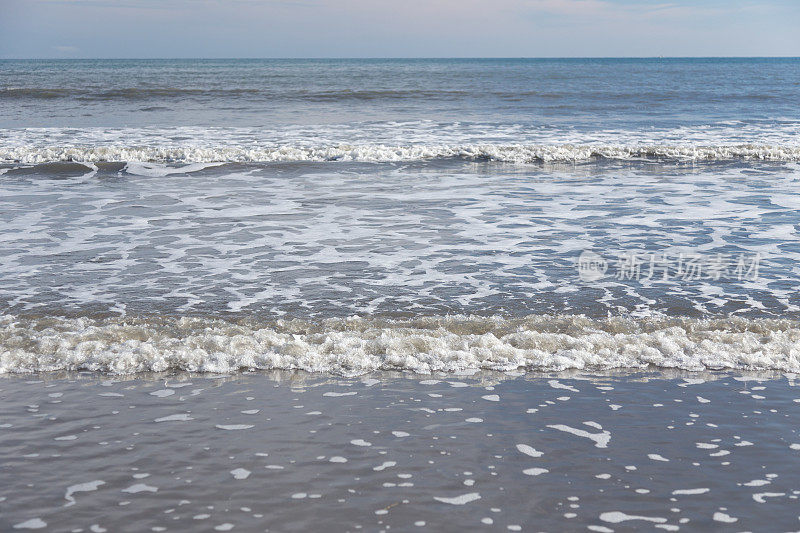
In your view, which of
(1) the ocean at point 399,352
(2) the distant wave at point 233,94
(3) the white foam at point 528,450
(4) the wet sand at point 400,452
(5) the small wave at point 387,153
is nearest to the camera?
(4) the wet sand at point 400,452

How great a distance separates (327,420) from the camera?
423cm

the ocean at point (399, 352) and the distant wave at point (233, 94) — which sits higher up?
the distant wave at point (233, 94)

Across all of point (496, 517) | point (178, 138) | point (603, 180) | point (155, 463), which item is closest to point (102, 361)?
point (155, 463)

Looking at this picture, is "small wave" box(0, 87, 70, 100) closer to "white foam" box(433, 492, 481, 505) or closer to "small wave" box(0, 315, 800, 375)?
"small wave" box(0, 315, 800, 375)

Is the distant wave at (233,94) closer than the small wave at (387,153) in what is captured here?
No

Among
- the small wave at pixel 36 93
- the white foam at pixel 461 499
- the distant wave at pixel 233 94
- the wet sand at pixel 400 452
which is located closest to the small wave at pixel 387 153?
the wet sand at pixel 400 452

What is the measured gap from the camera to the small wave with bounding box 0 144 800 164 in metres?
16.2

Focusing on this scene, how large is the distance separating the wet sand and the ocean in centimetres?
2

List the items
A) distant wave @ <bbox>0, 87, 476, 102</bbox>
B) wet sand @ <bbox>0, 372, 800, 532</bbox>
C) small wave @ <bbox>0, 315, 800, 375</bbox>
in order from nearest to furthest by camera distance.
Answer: wet sand @ <bbox>0, 372, 800, 532</bbox> < small wave @ <bbox>0, 315, 800, 375</bbox> < distant wave @ <bbox>0, 87, 476, 102</bbox>

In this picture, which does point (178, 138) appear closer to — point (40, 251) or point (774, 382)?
point (40, 251)

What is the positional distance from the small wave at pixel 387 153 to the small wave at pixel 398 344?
10715 mm

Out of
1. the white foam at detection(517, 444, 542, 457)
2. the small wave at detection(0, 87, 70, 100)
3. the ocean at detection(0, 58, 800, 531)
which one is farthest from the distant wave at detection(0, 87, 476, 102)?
the white foam at detection(517, 444, 542, 457)

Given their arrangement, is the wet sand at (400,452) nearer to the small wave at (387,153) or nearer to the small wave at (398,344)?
the small wave at (398,344)

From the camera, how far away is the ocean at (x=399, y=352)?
3.46 metres
